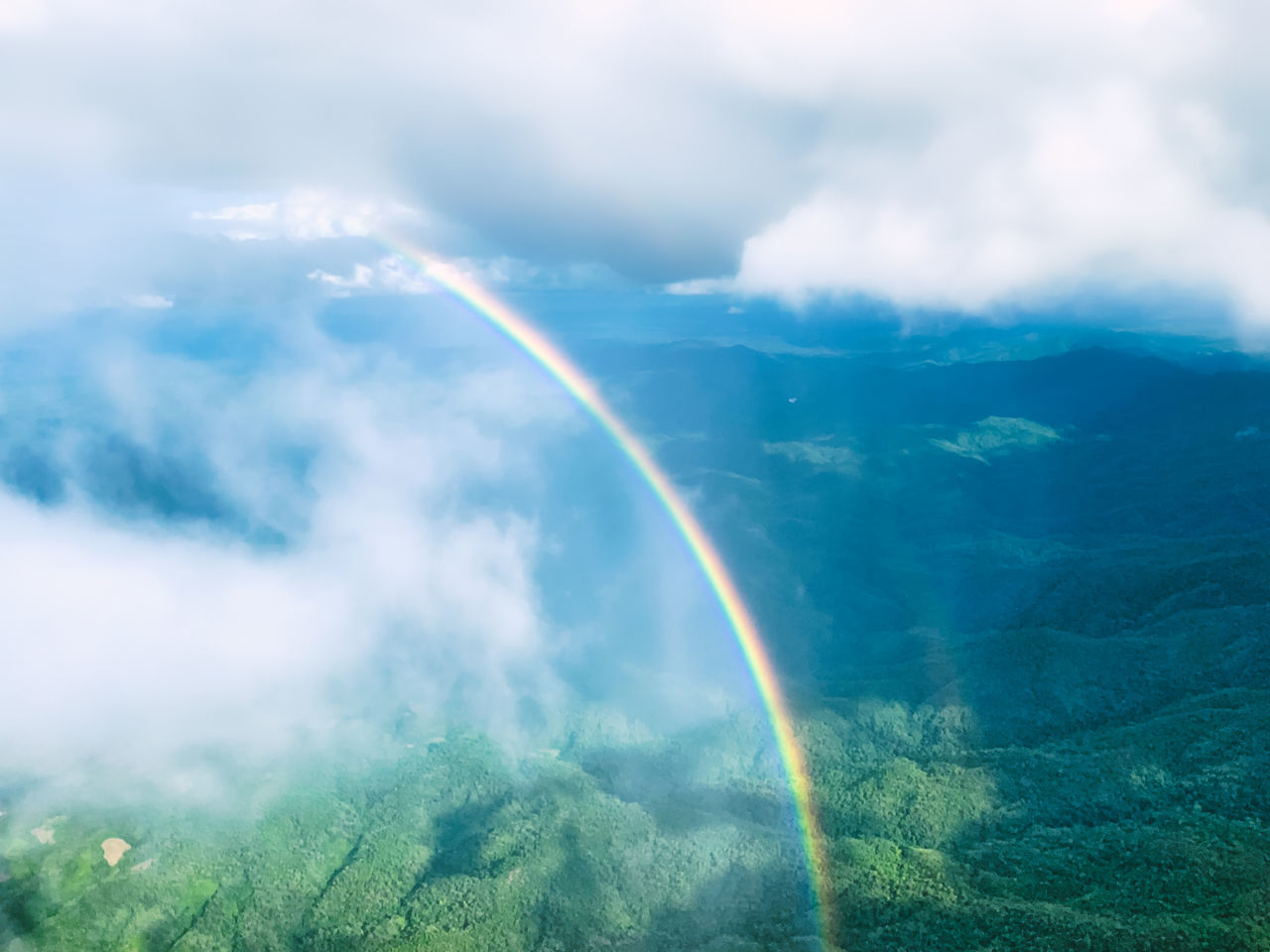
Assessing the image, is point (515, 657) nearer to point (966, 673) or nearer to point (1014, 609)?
point (966, 673)

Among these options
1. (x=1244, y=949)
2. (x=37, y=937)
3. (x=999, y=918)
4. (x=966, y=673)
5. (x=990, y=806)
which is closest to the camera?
(x=1244, y=949)

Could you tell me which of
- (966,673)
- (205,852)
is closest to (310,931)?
(205,852)

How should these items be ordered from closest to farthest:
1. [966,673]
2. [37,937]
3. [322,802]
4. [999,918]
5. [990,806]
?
1. [999,918]
2. [37,937]
3. [990,806]
4. [322,802]
5. [966,673]

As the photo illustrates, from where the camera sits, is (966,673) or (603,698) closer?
(966,673)

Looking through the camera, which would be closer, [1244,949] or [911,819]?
[1244,949]

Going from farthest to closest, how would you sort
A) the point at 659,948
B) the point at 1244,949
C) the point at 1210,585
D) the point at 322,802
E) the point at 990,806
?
the point at 1210,585 → the point at 322,802 → the point at 990,806 → the point at 659,948 → the point at 1244,949

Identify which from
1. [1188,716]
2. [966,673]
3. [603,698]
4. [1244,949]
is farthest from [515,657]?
[1244,949]

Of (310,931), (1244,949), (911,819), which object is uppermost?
(1244,949)

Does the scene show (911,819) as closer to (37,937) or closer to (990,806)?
(990,806)

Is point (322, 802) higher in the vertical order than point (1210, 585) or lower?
lower
